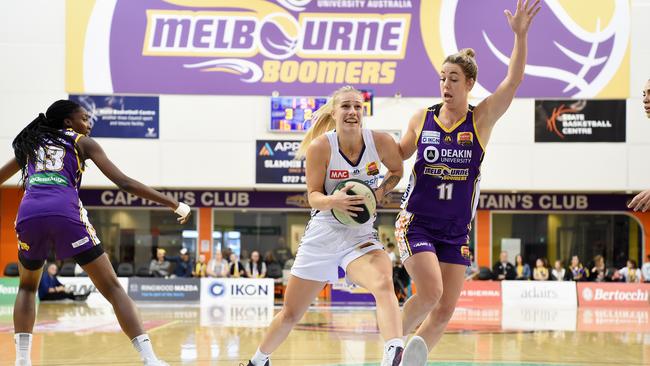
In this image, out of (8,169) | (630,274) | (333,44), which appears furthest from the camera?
(333,44)

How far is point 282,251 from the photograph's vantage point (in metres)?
26.0

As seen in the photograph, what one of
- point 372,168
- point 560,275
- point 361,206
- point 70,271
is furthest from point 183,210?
point 560,275

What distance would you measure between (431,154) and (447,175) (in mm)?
194

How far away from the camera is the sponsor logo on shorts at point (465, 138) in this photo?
5.71 metres

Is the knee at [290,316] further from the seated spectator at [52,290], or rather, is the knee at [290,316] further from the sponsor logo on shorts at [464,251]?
the seated spectator at [52,290]

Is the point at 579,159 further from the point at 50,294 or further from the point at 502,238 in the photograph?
the point at 50,294

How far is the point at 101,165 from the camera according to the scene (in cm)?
569

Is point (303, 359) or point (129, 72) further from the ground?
point (129, 72)

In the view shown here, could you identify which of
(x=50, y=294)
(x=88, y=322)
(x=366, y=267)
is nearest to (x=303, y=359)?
(x=366, y=267)

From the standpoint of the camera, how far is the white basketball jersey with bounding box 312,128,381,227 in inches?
224

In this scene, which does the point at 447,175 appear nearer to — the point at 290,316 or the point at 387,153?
the point at 387,153

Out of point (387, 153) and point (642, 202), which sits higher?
point (387, 153)

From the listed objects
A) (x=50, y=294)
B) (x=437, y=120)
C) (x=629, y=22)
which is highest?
(x=629, y=22)

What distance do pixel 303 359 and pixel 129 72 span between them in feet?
54.7
